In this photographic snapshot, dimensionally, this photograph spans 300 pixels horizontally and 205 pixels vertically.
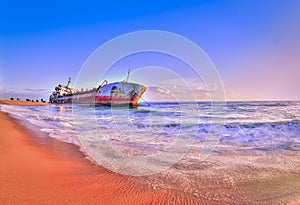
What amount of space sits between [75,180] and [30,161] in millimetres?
1366

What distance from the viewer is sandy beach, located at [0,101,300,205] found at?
2561 mm

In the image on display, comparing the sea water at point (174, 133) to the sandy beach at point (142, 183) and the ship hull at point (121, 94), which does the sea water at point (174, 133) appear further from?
the ship hull at point (121, 94)

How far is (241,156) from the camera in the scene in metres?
5.28

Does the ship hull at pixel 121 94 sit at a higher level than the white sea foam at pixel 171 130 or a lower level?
higher

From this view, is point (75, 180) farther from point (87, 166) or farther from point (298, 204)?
point (298, 204)

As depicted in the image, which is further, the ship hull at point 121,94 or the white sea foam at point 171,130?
the ship hull at point 121,94

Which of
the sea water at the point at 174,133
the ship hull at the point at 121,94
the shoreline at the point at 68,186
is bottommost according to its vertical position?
the sea water at the point at 174,133

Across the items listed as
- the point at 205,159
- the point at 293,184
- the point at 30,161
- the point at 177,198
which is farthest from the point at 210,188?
the point at 30,161

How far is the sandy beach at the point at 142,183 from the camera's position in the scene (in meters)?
2.56

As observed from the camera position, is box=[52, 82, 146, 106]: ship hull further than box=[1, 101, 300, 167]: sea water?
Yes

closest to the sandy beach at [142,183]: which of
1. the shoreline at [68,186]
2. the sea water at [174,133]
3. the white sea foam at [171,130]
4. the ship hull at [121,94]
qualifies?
the shoreline at [68,186]

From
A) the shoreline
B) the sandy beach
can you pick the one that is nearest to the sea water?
→ the sandy beach

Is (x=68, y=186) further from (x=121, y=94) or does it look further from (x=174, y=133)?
(x=121, y=94)

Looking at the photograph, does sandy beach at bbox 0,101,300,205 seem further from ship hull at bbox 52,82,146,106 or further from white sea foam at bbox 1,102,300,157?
ship hull at bbox 52,82,146,106
